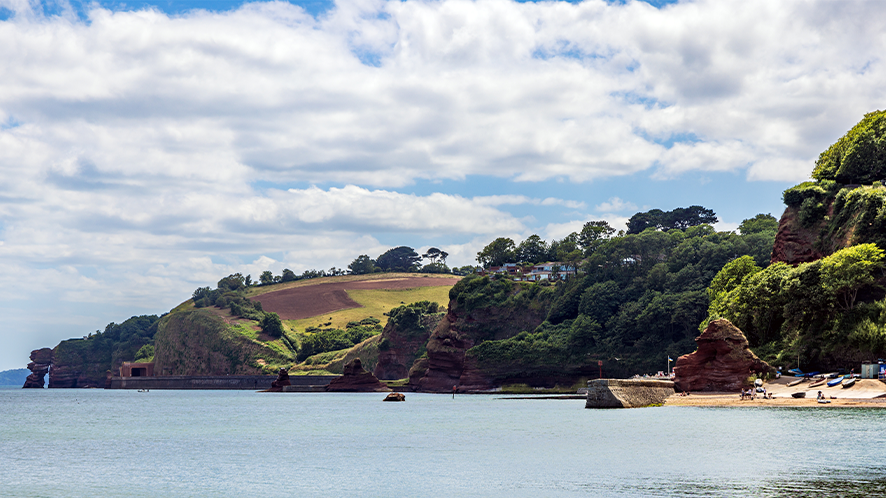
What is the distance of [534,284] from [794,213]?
3423 inches

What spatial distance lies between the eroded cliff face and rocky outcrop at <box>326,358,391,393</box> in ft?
30.7

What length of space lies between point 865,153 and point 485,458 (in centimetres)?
8454

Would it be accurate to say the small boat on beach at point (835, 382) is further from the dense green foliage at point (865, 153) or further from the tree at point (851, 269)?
the dense green foliage at point (865, 153)

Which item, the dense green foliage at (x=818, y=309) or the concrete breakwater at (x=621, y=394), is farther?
the dense green foliage at (x=818, y=309)

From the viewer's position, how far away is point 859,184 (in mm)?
103375

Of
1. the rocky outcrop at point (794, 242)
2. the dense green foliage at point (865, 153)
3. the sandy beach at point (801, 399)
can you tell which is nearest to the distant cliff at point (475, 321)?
the rocky outcrop at point (794, 242)

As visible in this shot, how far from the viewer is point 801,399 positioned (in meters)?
71.2

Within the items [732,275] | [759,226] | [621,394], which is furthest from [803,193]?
[759,226]

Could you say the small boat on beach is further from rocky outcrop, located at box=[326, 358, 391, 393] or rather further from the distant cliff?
rocky outcrop, located at box=[326, 358, 391, 393]

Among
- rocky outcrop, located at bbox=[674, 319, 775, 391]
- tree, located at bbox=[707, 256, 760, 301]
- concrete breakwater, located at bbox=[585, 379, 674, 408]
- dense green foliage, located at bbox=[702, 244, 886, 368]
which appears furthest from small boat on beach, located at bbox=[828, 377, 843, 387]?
tree, located at bbox=[707, 256, 760, 301]

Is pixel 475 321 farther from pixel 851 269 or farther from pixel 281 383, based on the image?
pixel 851 269

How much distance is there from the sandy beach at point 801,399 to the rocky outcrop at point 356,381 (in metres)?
111

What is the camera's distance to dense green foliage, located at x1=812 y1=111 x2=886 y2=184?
10119cm

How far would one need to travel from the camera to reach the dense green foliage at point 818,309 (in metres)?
80.6
